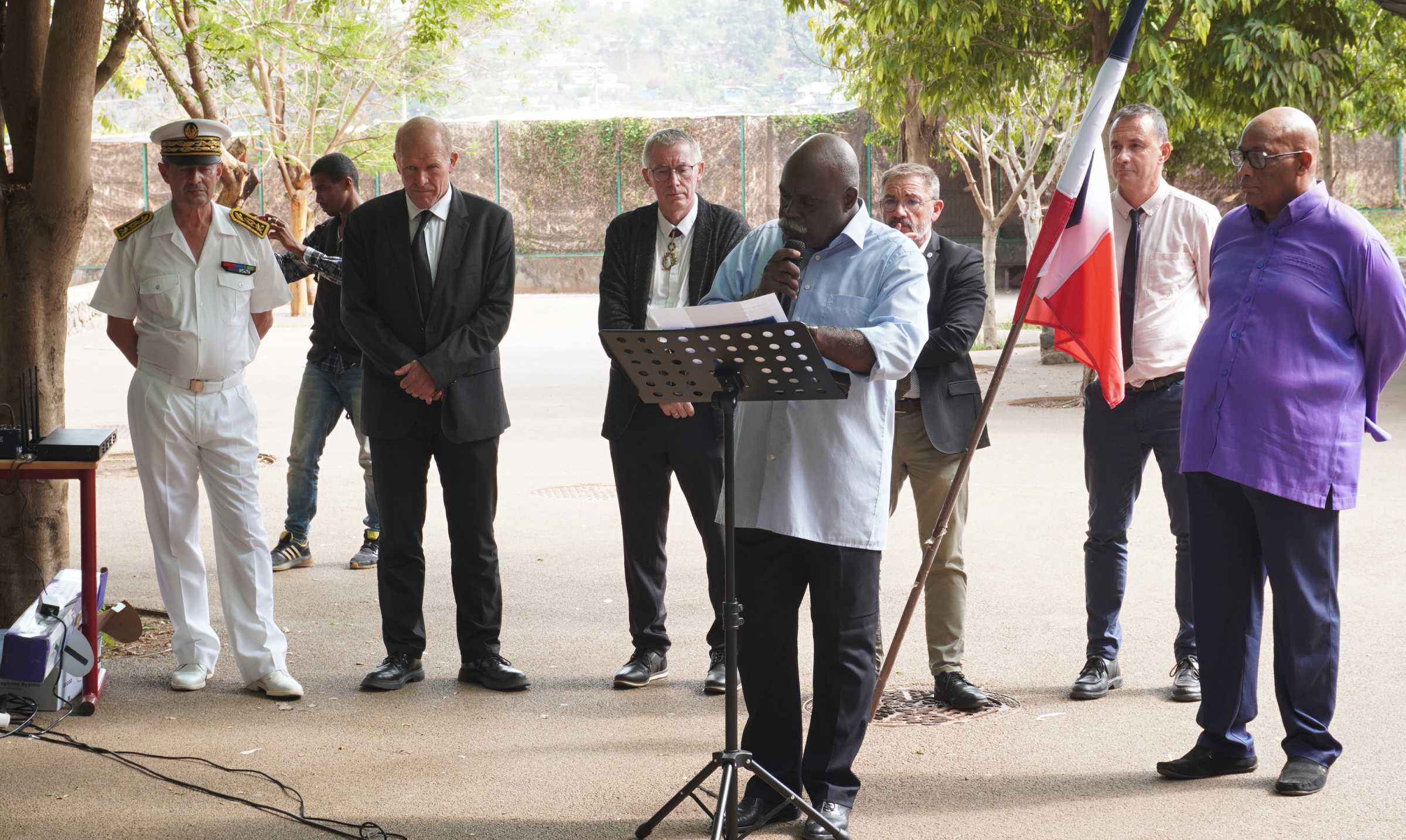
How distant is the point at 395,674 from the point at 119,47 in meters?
3.39

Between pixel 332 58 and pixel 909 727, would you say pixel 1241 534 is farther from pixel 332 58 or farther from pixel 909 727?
pixel 332 58

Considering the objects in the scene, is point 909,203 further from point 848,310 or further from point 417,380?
point 417,380

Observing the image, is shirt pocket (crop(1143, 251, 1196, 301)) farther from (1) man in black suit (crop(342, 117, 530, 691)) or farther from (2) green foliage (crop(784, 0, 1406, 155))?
(2) green foliage (crop(784, 0, 1406, 155))

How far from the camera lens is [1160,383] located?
540cm

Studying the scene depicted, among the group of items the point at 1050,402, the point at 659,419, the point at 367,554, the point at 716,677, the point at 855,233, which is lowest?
the point at 367,554

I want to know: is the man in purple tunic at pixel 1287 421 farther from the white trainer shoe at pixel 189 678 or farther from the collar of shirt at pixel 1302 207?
the white trainer shoe at pixel 189 678

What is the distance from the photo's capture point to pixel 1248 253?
461 centimetres

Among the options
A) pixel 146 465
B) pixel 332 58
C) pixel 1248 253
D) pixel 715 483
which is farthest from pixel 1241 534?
pixel 332 58

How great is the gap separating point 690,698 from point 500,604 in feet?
2.91

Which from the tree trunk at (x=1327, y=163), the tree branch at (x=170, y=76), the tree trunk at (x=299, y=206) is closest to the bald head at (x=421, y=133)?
the tree branch at (x=170, y=76)

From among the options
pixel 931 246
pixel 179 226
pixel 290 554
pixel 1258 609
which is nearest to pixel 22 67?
pixel 179 226

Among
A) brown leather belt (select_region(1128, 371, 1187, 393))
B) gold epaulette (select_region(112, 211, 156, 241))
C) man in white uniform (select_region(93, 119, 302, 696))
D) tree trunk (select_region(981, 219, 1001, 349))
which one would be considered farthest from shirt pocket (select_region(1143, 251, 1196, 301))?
tree trunk (select_region(981, 219, 1001, 349))

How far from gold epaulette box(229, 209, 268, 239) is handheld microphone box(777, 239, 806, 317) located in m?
2.54

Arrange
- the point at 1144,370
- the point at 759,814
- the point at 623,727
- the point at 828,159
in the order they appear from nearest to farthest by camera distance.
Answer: the point at 828,159, the point at 759,814, the point at 623,727, the point at 1144,370
